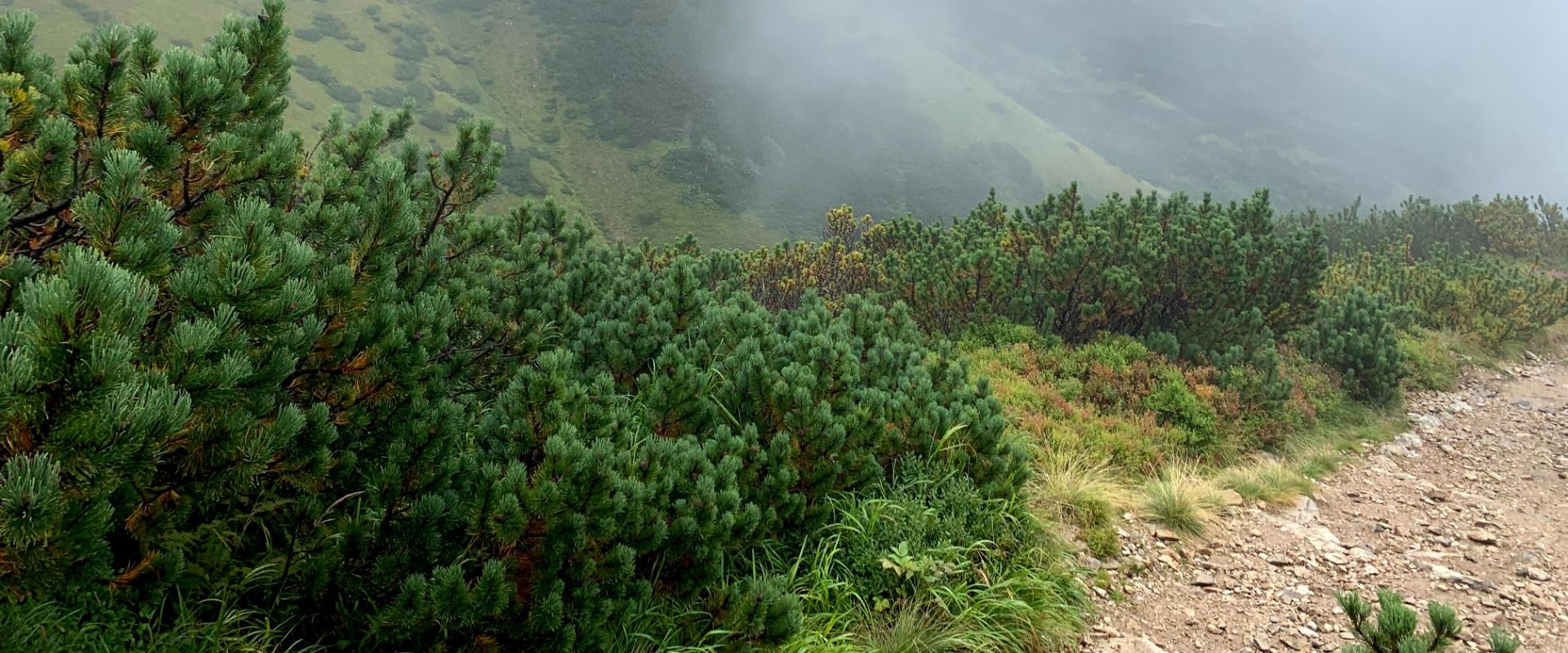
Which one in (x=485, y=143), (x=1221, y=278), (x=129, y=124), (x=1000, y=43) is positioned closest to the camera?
(x=129, y=124)

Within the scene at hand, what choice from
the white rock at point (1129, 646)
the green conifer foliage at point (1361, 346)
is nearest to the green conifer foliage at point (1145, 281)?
the green conifer foliage at point (1361, 346)

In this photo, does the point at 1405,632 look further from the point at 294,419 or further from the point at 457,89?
the point at 457,89

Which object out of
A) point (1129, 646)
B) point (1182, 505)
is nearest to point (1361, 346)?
point (1182, 505)

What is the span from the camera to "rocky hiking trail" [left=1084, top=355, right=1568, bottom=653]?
165 inches

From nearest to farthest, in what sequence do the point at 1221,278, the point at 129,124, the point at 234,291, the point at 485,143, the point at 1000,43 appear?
the point at 234,291
the point at 129,124
the point at 485,143
the point at 1221,278
the point at 1000,43

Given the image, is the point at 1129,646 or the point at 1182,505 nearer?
the point at 1129,646

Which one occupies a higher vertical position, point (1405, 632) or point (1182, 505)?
point (1405, 632)

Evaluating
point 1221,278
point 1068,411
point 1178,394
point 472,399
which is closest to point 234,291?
point 472,399

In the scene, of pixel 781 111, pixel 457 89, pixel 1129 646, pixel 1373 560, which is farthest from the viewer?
pixel 781 111

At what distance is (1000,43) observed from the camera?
135 meters

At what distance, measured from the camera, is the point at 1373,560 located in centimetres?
524

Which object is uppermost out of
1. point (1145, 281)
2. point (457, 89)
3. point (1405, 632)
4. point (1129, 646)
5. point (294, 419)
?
point (1145, 281)

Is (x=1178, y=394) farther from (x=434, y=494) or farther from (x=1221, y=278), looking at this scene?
(x=434, y=494)

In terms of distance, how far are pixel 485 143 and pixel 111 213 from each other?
246 cm
